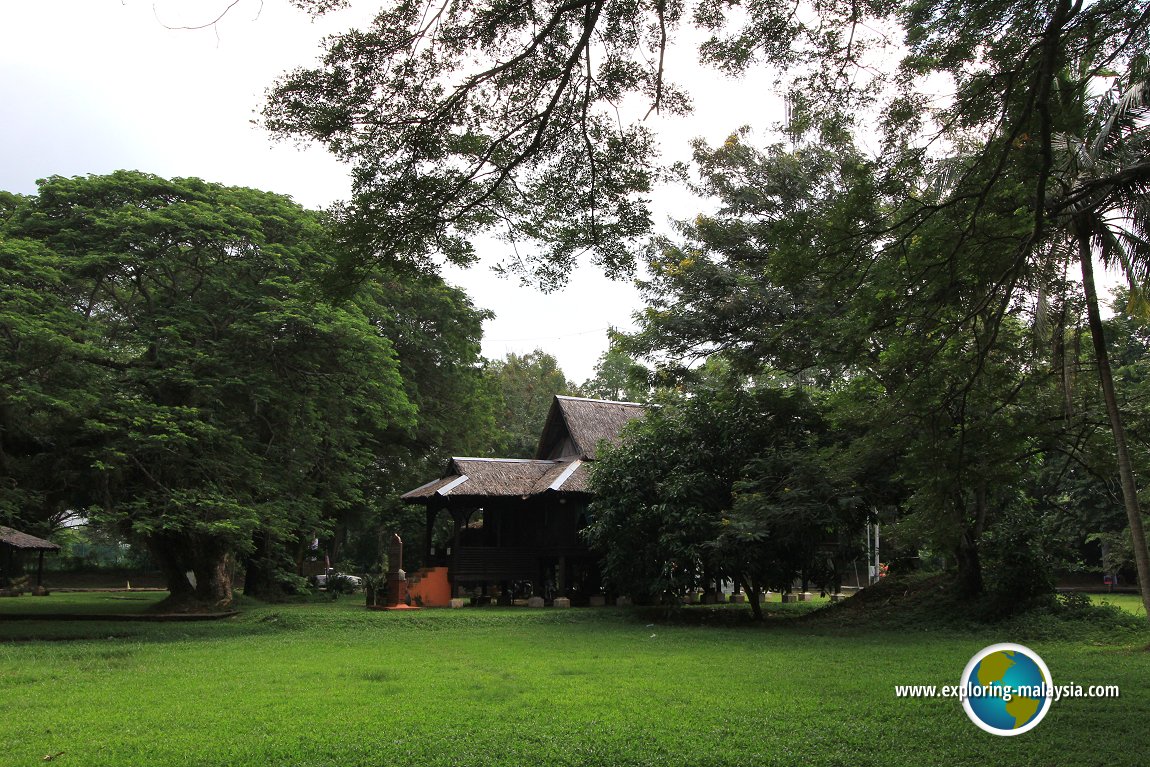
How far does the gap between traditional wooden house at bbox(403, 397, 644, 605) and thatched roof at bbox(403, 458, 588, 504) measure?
2 centimetres

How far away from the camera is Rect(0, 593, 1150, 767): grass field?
16.8 ft

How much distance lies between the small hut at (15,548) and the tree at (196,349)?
10923mm

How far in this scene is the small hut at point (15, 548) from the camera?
2408 cm

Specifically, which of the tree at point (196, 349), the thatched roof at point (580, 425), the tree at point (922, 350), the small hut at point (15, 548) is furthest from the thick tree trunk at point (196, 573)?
the tree at point (922, 350)

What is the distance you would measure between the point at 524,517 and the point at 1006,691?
50.6ft

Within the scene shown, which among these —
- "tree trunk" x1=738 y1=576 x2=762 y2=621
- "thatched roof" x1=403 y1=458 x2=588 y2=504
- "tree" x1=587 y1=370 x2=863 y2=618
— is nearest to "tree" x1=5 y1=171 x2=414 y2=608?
"thatched roof" x1=403 y1=458 x2=588 y2=504

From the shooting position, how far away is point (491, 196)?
674cm

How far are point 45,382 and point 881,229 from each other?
37.3ft

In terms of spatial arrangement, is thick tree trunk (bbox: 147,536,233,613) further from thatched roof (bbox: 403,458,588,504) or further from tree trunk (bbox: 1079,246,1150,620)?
tree trunk (bbox: 1079,246,1150,620)

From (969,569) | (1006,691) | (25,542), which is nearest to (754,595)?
(969,569)

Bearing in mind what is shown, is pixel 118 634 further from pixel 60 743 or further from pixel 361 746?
pixel 361 746

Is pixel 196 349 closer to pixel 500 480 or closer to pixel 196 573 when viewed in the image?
pixel 196 573

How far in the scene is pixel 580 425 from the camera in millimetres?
21266

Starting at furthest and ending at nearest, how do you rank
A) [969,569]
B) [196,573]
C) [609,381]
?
[609,381] → [196,573] → [969,569]
